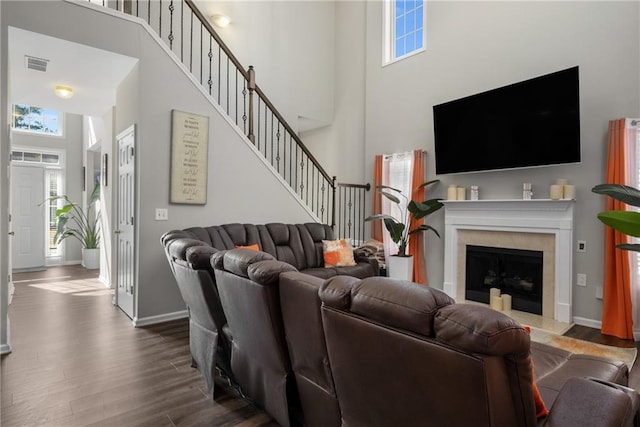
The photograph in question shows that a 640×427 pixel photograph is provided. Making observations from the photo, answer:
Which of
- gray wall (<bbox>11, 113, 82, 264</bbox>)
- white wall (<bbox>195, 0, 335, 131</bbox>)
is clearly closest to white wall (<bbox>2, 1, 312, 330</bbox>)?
white wall (<bbox>195, 0, 335, 131</bbox>)

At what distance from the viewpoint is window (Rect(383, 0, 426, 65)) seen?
17.8ft

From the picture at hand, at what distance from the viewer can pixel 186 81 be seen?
3.82 m

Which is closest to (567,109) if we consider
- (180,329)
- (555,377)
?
(555,377)

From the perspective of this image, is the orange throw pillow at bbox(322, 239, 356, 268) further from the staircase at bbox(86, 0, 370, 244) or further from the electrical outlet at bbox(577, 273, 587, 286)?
the electrical outlet at bbox(577, 273, 587, 286)

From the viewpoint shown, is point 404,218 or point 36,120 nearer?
point 404,218

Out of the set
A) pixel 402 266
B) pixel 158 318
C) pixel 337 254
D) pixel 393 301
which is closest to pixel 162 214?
pixel 158 318

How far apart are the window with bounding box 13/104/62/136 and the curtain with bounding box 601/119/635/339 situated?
9357 mm

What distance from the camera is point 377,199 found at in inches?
232

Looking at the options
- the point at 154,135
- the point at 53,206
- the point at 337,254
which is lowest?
the point at 337,254

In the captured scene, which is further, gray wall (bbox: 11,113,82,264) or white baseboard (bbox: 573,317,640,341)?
gray wall (bbox: 11,113,82,264)

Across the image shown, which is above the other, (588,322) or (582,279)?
(582,279)

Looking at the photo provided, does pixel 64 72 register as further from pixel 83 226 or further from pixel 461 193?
pixel 461 193

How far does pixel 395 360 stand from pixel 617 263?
3512mm

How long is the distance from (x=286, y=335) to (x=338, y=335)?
47cm
